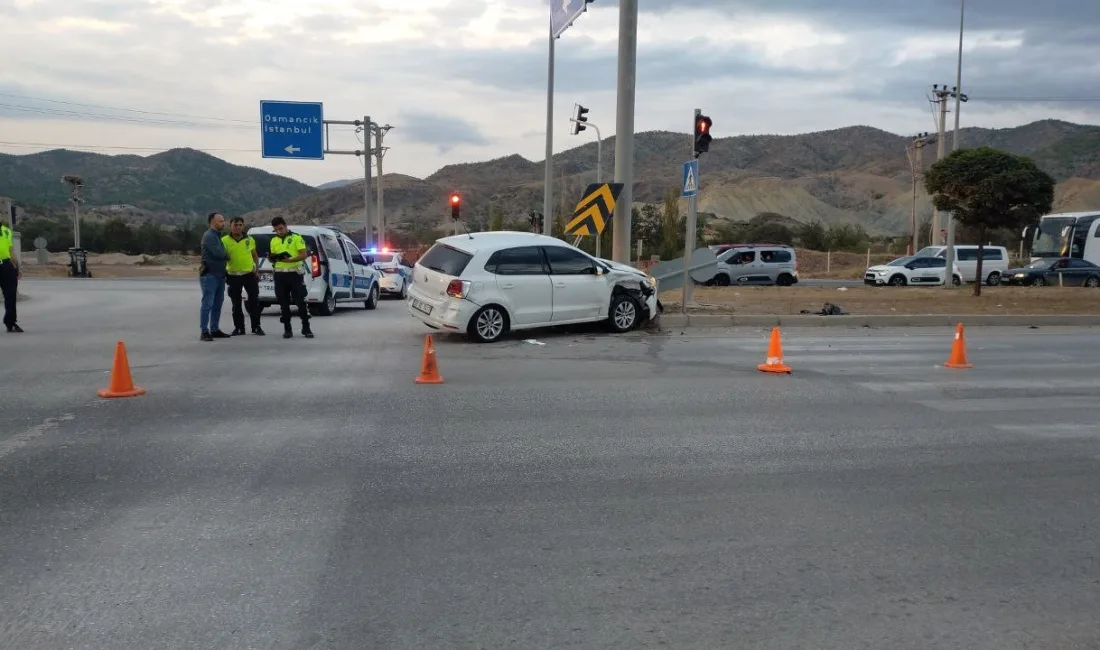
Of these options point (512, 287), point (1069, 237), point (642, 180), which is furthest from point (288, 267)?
point (642, 180)

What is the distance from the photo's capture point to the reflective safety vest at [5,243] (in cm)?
1423

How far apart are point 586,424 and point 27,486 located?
4131mm

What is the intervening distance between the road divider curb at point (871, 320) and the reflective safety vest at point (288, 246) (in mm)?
6040

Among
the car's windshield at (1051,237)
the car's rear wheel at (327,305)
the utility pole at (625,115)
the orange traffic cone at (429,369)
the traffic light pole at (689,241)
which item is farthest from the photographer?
the car's windshield at (1051,237)

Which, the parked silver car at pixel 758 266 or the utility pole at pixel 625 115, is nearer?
the utility pole at pixel 625 115

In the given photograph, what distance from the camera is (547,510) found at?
546 centimetres

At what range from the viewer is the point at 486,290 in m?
13.6

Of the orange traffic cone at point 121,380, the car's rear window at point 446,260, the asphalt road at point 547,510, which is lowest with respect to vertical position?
the asphalt road at point 547,510

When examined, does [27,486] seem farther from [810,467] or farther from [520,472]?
[810,467]

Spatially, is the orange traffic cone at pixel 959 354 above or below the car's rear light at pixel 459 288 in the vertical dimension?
below

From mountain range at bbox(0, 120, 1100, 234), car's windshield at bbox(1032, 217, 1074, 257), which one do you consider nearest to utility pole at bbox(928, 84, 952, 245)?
car's windshield at bbox(1032, 217, 1074, 257)

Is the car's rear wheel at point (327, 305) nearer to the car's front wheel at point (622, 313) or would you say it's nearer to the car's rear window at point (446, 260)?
the car's rear window at point (446, 260)

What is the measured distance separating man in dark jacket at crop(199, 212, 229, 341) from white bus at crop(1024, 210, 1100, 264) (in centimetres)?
3317

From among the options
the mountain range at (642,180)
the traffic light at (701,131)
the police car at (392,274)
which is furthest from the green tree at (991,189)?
the mountain range at (642,180)
